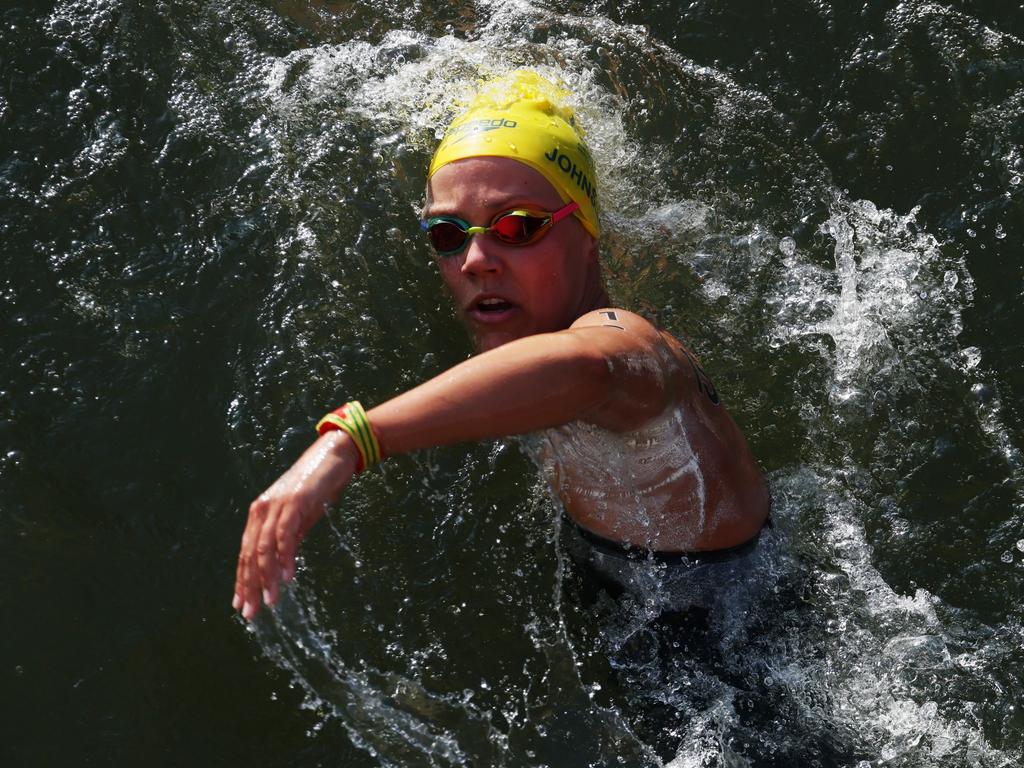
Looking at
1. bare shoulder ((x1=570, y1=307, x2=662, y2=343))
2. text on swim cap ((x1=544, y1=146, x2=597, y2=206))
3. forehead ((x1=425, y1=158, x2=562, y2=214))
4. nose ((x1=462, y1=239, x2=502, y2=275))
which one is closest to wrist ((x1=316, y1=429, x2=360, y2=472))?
bare shoulder ((x1=570, y1=307, x2=662, y2=343))

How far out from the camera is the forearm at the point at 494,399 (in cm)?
267

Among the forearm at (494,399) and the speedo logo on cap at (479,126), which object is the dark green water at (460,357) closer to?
the speedo logo on cap at (479,126)

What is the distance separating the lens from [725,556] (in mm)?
3861

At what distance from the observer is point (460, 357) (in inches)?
194

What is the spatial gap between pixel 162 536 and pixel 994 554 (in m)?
3.20

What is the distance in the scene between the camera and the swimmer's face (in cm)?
410

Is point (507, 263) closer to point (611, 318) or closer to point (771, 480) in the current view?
point (611, 318)

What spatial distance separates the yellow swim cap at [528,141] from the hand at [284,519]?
201 centimetres

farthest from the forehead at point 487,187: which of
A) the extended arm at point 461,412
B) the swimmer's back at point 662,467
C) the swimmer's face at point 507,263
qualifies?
the extended arm at point 461,412

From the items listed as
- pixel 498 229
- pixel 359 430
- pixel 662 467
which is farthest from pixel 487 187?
pixel 359 430

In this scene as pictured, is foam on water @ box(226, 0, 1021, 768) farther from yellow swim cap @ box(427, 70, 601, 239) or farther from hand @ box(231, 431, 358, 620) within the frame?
hand @ box(231, 431, 358, 620)

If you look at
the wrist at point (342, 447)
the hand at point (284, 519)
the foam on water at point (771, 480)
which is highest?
the wrist at point (342, 447)

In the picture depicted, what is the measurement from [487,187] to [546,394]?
1612 mm

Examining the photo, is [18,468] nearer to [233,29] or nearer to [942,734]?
[233,29]
